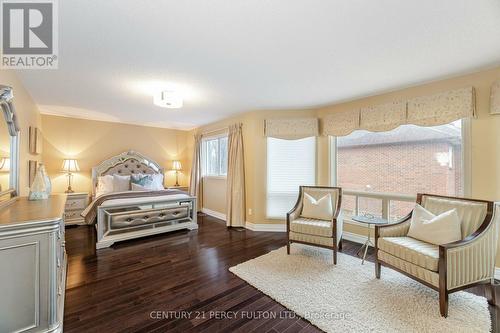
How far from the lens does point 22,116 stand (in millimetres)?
2729

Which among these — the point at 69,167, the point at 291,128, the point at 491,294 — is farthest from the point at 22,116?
the point at 491,294

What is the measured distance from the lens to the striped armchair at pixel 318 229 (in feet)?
9.07

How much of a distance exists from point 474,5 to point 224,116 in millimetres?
3897

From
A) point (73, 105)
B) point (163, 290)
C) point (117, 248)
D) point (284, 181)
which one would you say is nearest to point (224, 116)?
point (284, 181)

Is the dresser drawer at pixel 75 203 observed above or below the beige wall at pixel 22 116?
below

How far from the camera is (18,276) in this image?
1.37 m

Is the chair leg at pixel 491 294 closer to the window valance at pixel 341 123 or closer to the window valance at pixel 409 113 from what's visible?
the window valance at pixel 409 113

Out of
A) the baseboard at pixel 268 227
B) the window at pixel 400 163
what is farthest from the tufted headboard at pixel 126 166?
the window at pixel 400 163

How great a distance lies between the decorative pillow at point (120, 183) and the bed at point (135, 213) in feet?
1.17

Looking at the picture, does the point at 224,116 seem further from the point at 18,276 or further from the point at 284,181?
the point at 18,276

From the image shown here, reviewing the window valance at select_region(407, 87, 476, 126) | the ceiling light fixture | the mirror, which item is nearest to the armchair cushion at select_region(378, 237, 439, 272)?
the window valance at select_region(407, 87, 476, 126)

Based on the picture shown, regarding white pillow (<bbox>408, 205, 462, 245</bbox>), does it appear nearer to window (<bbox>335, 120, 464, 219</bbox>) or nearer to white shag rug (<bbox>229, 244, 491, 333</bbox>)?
white shag rug (<bbox>229, 244, 491, 333</bbox>)

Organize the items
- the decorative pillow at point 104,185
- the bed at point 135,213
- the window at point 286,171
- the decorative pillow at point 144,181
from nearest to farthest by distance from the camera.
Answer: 1. the bed at point 135,213
2. the window at point 286,171
3. the decorative pillow at point 104,185
4. the decorative pillow at point 144,181

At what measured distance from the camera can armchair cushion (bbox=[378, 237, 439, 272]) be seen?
1900 millimetres
